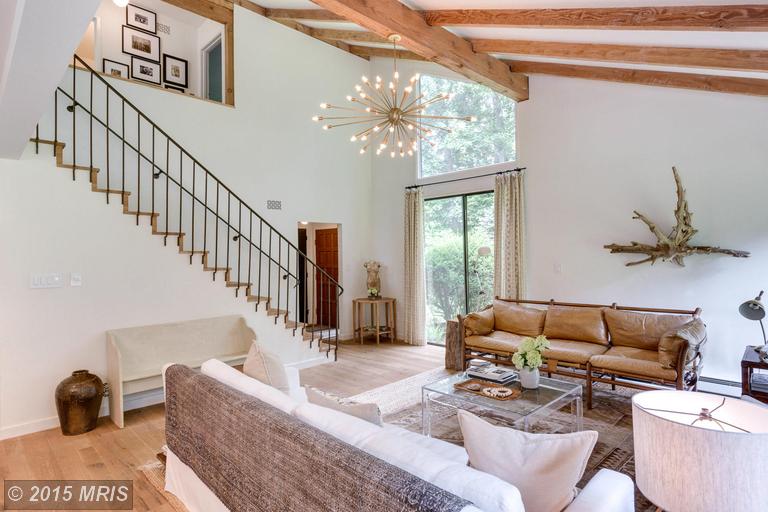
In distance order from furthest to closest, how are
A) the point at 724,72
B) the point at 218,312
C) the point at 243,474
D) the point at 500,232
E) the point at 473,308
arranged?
the point at 473,308, the point at 500,232, the point at 218,312, the point at 724,72, the point at 243,474

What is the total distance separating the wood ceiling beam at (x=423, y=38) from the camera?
11.6 feet

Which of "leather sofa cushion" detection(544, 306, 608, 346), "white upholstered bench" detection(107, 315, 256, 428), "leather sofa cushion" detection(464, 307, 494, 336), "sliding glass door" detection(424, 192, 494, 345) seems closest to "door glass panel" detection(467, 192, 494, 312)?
"sliding glass door" detection(424, 192, 494, 345)

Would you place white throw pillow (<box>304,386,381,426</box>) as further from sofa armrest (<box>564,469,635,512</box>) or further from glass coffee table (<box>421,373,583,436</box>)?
glass coffee table (<box>421,373,583,436</box>)

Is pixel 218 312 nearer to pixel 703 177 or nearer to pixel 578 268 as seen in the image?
pixel 578 268

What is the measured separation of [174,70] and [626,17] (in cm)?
654

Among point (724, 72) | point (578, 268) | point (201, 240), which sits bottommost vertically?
point (578, 268)

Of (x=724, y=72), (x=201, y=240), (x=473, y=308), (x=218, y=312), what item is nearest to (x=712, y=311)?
(x=724, y=72)

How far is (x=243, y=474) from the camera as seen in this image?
1.93m

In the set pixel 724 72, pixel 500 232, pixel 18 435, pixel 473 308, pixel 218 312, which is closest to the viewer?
pixel 18 435

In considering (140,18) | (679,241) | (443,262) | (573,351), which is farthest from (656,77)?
(140,18)

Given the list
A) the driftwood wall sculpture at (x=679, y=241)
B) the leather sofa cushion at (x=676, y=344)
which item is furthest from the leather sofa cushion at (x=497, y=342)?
the driftwood wall sculpture at (x=679, y=241)

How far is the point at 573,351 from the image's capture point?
440 centimetres

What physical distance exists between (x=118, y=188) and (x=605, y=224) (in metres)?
6.11

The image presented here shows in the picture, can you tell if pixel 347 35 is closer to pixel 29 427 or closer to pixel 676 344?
pixel 676 344
